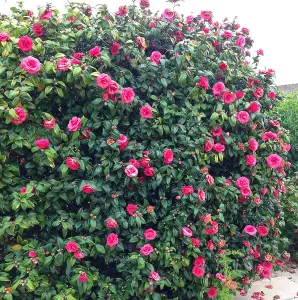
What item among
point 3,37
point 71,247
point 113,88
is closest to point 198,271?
point 71,247

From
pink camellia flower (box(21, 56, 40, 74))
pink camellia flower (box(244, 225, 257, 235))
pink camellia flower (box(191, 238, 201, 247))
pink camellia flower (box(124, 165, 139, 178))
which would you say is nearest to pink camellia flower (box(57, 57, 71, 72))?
pink camellia flower (box(21, 56, 40, 74))

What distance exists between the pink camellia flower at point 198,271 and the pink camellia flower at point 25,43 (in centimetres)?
166

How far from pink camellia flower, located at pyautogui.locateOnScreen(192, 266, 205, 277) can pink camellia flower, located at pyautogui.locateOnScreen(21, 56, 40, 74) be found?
1524mm

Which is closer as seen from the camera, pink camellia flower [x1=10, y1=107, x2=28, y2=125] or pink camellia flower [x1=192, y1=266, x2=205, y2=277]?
pink camellia flower [x1=10, y1=107, x2=28, y2=125]

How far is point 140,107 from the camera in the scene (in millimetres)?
2488

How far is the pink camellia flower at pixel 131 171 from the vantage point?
2.25 m

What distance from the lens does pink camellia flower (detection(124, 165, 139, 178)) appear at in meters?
2.25

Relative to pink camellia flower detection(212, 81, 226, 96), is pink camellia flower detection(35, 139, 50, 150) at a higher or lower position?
lower

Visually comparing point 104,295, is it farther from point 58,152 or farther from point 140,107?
point 140,107

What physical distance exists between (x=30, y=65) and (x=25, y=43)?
17 centimetres

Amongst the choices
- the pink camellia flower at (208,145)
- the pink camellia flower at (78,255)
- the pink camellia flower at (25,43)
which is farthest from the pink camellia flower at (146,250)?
the pink camellia flower at (25,43)

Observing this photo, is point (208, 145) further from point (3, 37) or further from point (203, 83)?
point (3, 37)

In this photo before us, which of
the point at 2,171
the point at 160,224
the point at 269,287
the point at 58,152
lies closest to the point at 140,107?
the point at 58,152

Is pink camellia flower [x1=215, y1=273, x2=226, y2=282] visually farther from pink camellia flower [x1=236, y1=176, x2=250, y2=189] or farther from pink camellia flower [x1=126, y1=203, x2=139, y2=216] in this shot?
pink camellia flower [x1=126, y1=203, x2=139, y2=216]
